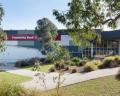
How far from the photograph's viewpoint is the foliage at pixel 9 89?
15.1 meters

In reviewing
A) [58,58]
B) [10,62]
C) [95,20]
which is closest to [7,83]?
[58,58]

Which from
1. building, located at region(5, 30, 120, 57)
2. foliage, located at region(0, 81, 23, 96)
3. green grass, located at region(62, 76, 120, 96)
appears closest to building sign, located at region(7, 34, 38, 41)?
building, located at region(5, 30, 120, 57)

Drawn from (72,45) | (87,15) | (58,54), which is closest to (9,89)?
(58,54)

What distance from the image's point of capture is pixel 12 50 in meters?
71.0

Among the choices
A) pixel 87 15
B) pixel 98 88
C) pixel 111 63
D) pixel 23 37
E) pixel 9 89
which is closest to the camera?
pixel 87 15

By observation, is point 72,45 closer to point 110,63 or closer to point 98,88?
point 110,63

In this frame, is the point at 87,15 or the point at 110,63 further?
the point at 110,63

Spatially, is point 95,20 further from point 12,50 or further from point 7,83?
point 12,50

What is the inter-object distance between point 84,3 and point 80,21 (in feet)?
2.02

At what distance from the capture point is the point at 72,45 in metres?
63.9

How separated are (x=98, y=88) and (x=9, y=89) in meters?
5.27

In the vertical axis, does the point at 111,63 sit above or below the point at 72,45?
above

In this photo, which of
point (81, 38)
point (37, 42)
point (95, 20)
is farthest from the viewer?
Result: point (37, 42)

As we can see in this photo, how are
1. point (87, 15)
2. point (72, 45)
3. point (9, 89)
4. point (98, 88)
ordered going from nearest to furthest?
point (87, 15) → point (9, 89) → point (98, 88) → point (72, 45)
